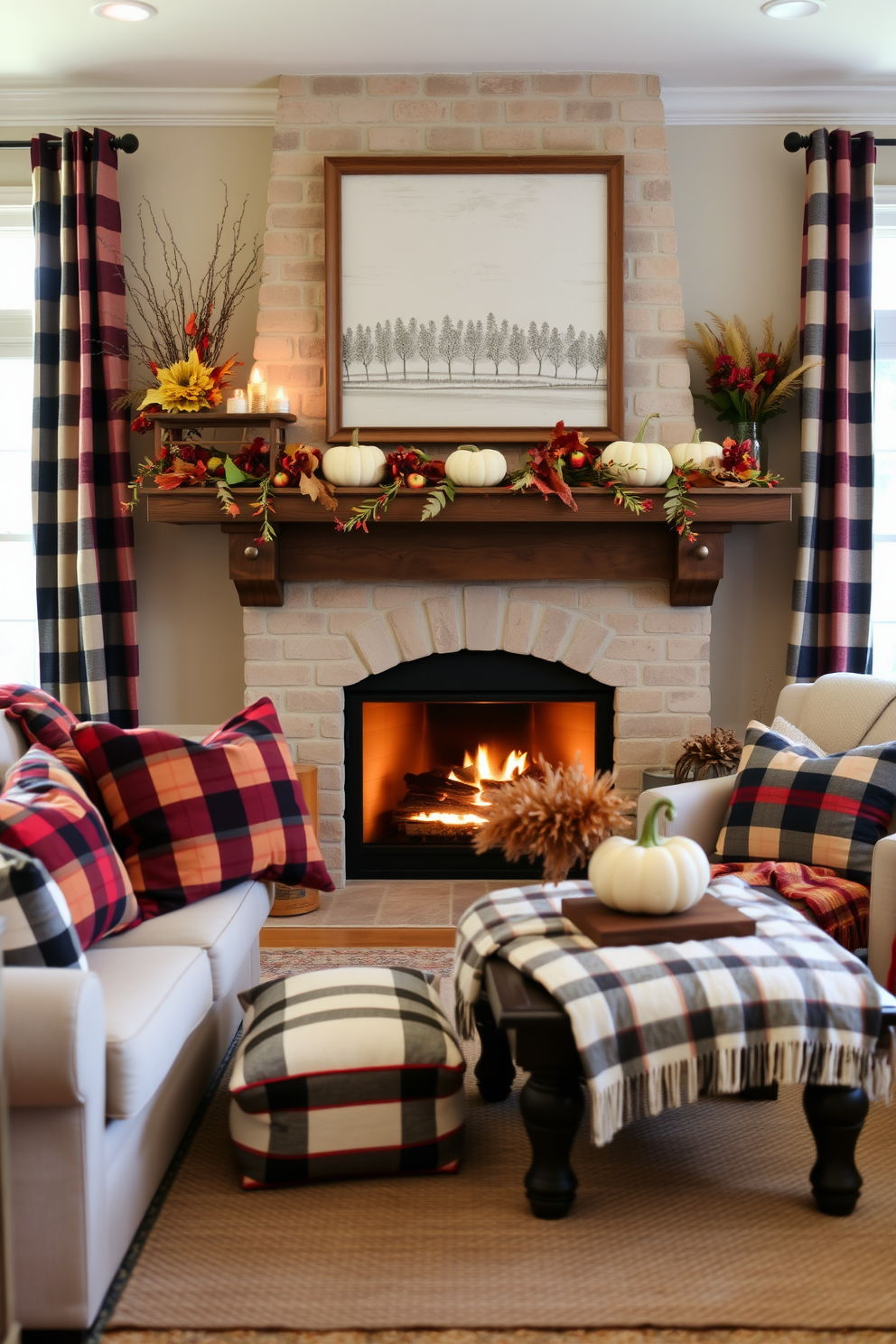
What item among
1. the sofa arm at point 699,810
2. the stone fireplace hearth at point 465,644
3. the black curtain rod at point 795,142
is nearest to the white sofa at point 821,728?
the sofa arm at point 699,810

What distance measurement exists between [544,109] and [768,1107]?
3.13m

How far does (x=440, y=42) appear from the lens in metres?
3.51

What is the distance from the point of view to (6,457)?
4.11 metres

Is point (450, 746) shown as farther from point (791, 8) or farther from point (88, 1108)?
point (88, 1108)

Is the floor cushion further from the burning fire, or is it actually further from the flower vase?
the flower vase

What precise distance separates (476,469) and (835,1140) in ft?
7.41

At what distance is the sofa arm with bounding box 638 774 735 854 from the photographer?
113 inches

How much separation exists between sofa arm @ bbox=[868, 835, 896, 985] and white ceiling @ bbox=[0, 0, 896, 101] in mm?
2480

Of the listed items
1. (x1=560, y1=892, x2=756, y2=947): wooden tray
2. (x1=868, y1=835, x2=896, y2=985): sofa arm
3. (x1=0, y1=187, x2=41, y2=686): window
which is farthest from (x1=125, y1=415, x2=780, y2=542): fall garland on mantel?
(x1=560, y1=892, x2=756, y2=947): wooden tray

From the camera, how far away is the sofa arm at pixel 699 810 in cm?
288

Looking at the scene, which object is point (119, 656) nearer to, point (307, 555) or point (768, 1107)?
point (307, 555)

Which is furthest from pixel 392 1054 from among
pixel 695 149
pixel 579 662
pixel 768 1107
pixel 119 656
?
pixel 695 149

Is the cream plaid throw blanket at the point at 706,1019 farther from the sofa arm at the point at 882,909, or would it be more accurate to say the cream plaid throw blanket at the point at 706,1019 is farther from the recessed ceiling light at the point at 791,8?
the recessed ceiling light at the point at 791,8

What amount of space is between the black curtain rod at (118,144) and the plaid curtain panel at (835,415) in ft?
7.43
